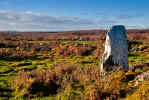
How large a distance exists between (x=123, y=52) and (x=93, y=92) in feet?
13.9

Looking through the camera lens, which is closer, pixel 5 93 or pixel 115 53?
pixel 5 93

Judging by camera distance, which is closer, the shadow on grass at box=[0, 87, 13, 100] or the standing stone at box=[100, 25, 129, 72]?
the shadow on grass at box=[0, 87, 13, 100]

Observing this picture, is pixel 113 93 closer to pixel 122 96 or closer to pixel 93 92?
pixel 122 96

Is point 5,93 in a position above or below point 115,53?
below

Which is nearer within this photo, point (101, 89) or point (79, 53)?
point (101, 89)

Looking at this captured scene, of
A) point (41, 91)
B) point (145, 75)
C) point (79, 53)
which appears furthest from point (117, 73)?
point (79, 53)

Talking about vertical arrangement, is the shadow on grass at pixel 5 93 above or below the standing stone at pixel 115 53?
below

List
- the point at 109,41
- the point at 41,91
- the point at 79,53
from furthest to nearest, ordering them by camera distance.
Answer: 1. the point at 79,53
2. the point at 109,41
3. the point at 41,91

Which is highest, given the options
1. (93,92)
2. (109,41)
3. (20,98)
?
(109,41)

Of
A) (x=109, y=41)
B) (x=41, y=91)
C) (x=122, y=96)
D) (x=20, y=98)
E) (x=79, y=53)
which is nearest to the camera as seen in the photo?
(x=122, y=96)

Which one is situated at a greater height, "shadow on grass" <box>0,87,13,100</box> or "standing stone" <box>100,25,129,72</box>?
"standing stone" <box>100,25,129,72</box>

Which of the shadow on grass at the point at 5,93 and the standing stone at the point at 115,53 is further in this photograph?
the standing stone at the point at 115,53

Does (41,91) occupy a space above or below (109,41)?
below

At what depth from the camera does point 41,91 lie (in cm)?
848
